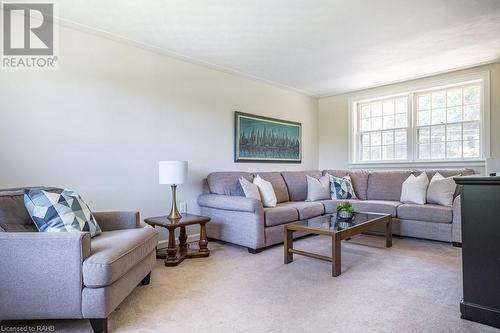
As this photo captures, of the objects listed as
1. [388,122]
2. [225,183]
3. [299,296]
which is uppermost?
[388,122]

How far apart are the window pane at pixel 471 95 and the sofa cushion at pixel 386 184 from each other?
4.55 ft

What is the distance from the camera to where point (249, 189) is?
360 centimetres

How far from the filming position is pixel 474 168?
4254mm

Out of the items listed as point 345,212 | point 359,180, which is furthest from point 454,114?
point 345,212

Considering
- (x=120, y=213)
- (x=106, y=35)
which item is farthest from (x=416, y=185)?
(x=106, y=35)

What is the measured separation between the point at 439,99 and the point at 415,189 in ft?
5.64

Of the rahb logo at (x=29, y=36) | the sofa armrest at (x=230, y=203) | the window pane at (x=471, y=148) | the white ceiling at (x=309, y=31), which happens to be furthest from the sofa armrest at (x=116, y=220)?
the window pane at (x=471, y=148)

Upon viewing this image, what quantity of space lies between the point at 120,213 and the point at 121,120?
3.89 feet

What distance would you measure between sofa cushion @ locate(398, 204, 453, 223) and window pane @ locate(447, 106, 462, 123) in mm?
1672

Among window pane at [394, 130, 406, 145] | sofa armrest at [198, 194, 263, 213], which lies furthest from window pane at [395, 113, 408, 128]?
sofa armrest at [198, 194, 263, 213]

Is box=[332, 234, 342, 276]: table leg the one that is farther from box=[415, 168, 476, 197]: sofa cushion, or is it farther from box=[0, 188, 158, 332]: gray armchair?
box=[415, 168, 476, 197]: sofa cushion

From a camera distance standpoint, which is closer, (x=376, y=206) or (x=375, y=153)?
(x=376, y=206)

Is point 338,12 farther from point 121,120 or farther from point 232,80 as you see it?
point 121,120

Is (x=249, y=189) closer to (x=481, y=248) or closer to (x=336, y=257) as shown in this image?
(x=336, y=257)
